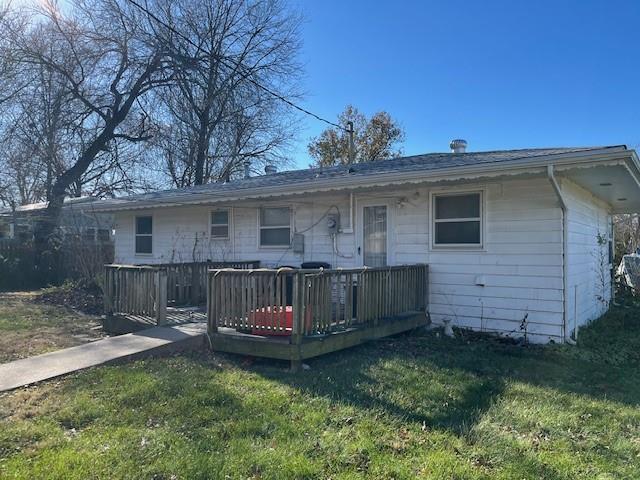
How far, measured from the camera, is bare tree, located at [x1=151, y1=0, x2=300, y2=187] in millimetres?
19781

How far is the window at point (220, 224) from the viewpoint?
1178cm

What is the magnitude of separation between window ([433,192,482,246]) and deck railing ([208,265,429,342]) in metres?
1.89

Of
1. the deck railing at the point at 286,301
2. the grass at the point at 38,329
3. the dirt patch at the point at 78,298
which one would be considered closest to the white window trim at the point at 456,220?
the deck railing at the point at 286,301

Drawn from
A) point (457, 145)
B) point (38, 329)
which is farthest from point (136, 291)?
point (457, 145)

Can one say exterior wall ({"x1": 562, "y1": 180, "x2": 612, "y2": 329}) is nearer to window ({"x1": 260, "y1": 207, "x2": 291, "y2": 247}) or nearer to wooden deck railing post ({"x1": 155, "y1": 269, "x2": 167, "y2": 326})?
window ({"x1": 260, "y1": 207, "x2": 291, "y2": 247})

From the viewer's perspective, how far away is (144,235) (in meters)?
13.8

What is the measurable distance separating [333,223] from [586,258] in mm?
5009

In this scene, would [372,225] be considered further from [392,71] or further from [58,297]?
[392,71]

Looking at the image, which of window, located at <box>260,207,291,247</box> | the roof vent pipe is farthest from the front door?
the roof vent pipe

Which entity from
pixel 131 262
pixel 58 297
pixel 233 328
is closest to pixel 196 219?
pixel 131 262

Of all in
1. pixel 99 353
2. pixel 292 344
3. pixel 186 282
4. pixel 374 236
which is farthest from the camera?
pixel 186 282

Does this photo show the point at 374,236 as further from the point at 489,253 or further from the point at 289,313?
the point at 289,313

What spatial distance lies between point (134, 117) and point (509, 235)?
1679 cm

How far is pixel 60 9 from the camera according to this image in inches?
653
